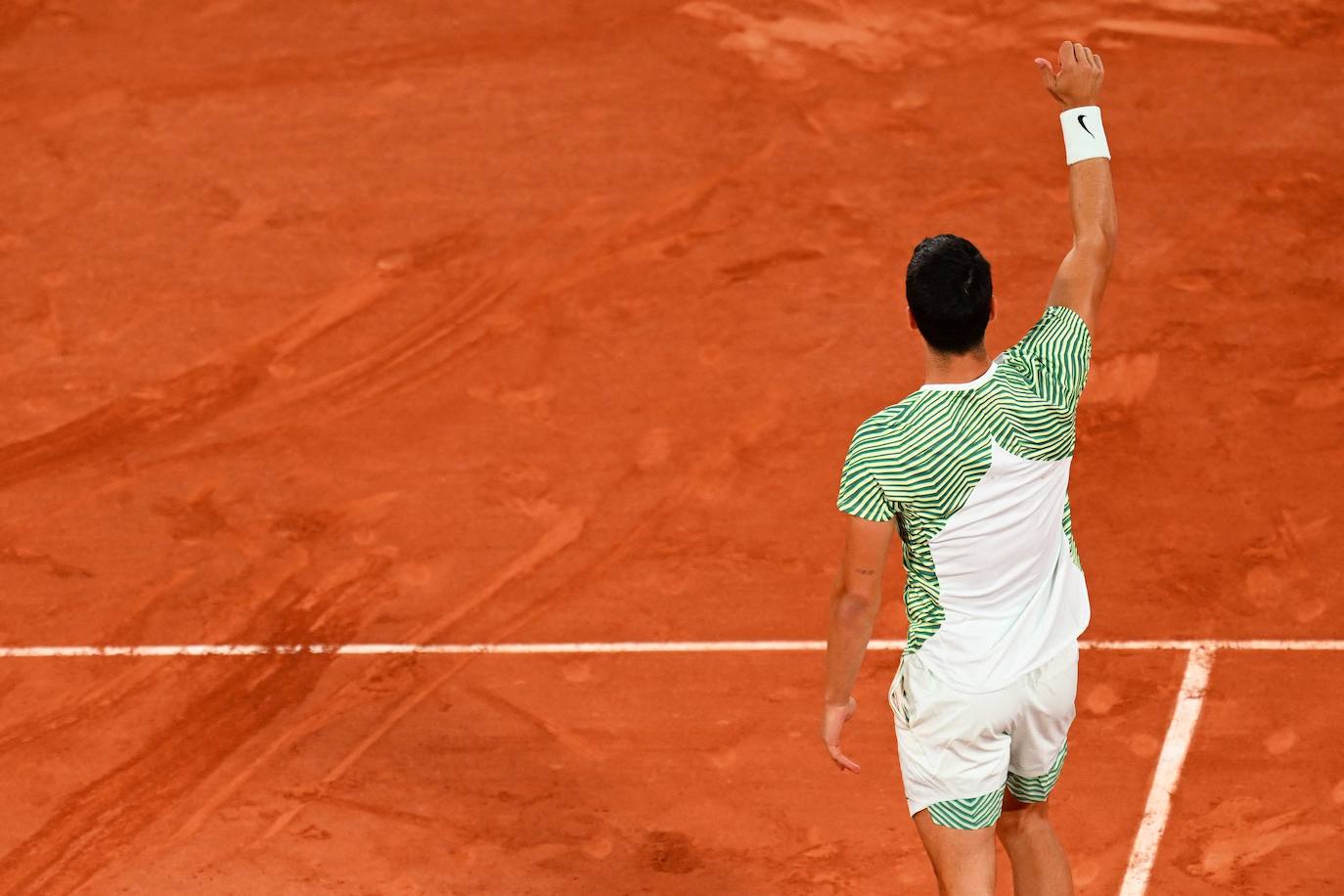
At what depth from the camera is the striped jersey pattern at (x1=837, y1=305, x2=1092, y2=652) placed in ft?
11.9

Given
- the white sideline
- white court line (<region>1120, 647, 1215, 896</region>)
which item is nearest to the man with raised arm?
white court line (<region>1120, 647, 1215, 896</region>)

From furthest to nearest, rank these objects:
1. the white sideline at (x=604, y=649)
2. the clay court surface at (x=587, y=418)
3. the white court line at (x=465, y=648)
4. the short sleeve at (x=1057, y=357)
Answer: the white court line at (x=465, y=648) < the white sideline at (x=604, y=649) < the clay court surface at (x=587, y=418) < the short sleeve at (x=1057, y=357)

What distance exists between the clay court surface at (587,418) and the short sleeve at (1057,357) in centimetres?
226

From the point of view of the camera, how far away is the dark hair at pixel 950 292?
3.67m

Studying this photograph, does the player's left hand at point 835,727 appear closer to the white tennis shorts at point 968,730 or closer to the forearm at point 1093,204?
the white tennis shorts at point 968,730

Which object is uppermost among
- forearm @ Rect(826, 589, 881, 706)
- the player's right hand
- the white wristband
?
the player's right hand

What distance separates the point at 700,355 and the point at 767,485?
3.23 ft

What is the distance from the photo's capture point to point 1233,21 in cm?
991

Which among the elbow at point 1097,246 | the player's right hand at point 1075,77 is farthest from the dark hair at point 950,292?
the player's right hand at point 1075,77

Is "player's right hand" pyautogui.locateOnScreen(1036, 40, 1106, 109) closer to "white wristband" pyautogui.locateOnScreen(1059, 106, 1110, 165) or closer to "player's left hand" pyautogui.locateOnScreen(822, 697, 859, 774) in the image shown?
"white wristband" pyautogui.locateOnScreen(1059, 106, 1110, 165)

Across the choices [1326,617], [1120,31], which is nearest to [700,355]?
[1326,617]

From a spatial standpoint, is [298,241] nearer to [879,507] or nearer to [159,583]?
[159,583]

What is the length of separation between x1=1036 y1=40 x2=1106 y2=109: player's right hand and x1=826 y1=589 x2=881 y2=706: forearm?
1420 millimetres

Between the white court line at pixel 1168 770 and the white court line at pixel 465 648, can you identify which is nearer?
the white court line at pixel 1168 770
